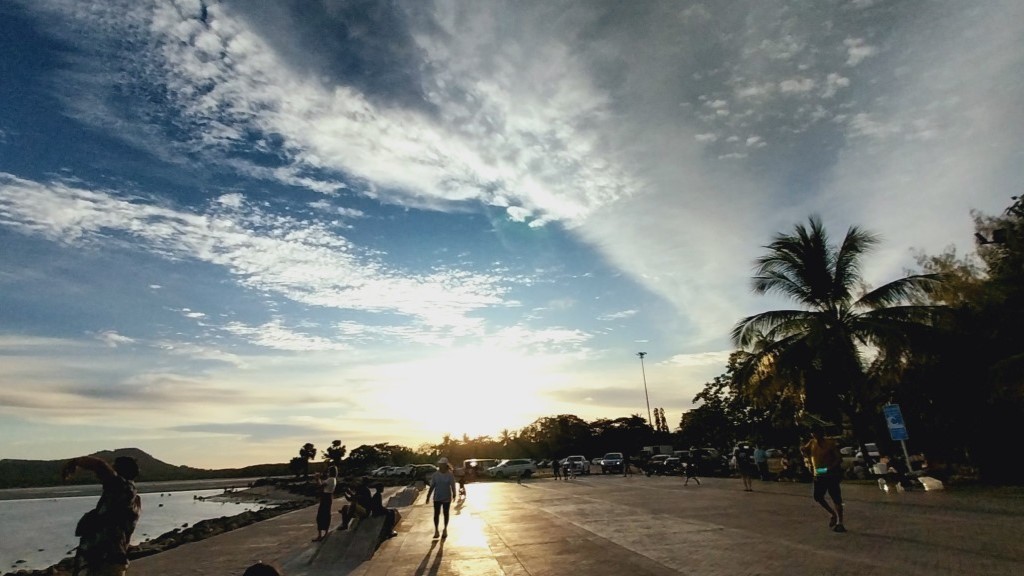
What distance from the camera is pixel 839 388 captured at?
21.7 m

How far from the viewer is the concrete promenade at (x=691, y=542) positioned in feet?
24.8

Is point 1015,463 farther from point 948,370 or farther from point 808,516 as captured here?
point 808,516

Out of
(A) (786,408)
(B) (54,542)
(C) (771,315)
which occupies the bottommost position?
(B) (54,542)

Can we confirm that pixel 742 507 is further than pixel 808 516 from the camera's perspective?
Yes

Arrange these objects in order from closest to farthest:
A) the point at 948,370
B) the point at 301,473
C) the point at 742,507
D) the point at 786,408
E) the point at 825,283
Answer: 1. the point at 742,507
2. the point at 948,370
3. the point at 825,283
4. the point at 786,408
5. the point at 301,473

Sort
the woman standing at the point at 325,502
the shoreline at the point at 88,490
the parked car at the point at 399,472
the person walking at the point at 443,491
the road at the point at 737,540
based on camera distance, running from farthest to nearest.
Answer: the shoreline at the point at 88,490
the parked car at the point at 399,472
the woman standing at the point at 325,502
the person walking at the point at 443,491
the road at the point at 737,540

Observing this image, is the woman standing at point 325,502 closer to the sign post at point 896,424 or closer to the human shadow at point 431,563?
the human shadow at point 431,563

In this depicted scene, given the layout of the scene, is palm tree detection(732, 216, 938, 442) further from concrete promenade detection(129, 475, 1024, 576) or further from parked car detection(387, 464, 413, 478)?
parked car detection(387, 464, 413, 478)

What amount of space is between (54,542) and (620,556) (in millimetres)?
42467

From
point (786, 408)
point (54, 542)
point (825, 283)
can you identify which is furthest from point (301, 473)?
point (825, 283)

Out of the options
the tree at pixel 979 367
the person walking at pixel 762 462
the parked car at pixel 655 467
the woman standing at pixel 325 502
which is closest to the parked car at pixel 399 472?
the parked car at pixel 655 467

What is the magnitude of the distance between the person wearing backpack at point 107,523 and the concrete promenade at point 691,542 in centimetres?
414

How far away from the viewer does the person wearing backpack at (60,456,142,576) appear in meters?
5.14

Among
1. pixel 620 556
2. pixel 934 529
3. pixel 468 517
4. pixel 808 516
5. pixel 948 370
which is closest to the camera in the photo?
pixel 620 556
